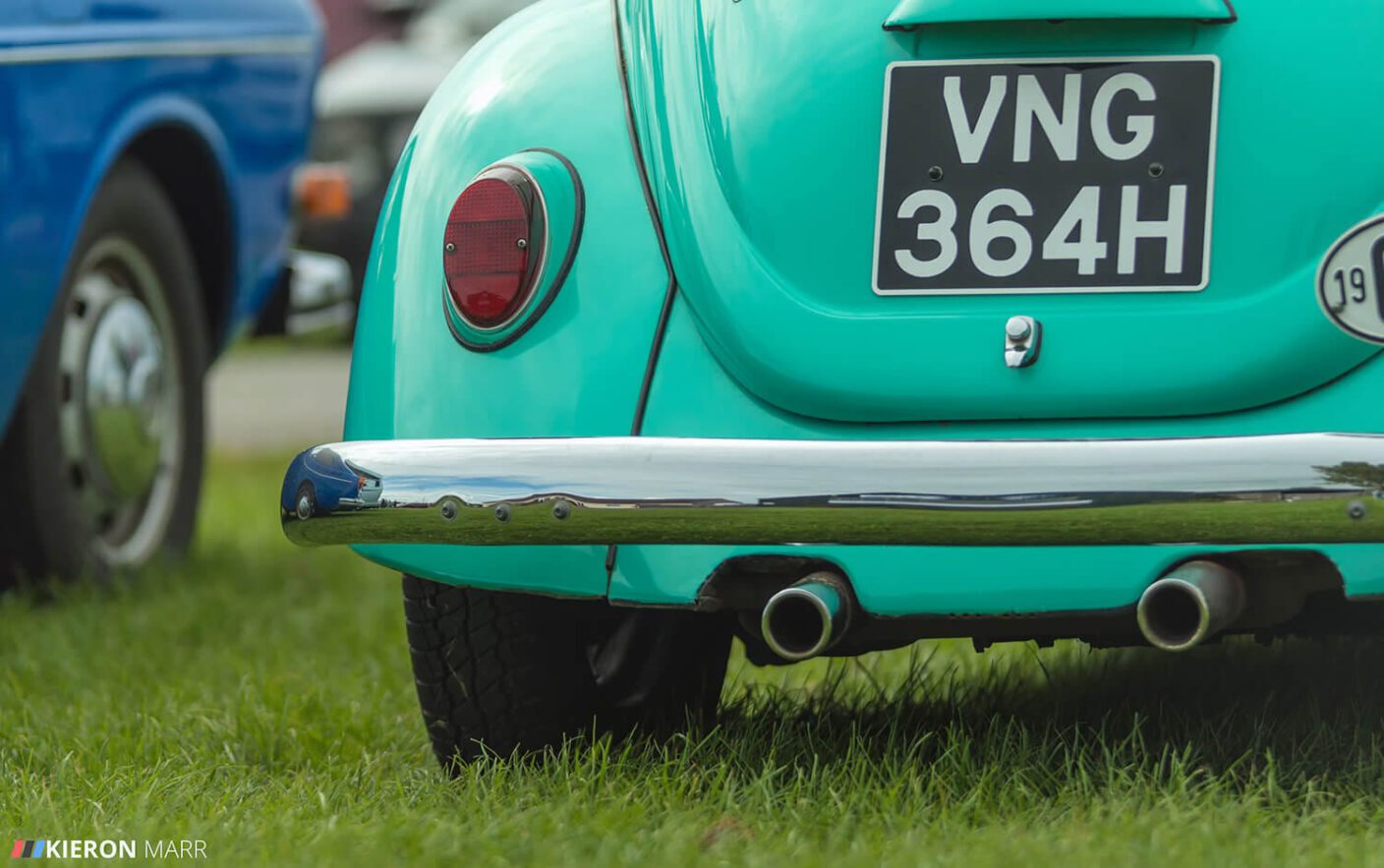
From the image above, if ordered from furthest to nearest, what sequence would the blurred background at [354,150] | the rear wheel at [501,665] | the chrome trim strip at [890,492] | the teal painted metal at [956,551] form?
the blurred background at [354,150]
the rear wheel at [501,665]
the teal painted metal at [956,551]
the chrome trim strip at [890,492]

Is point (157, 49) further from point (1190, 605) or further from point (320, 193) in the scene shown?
point (1190, 605)

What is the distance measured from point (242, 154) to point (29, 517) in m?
1.15

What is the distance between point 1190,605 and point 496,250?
980 millimetres

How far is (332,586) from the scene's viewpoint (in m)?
5.11

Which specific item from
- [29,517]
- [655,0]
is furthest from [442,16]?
[655,0]

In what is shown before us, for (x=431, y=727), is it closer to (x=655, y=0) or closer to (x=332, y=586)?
(x=655, y=0)

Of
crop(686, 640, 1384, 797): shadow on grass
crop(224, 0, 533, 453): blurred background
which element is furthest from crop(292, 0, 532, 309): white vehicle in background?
crop(686, 640, 1384, 797): shadow on grass

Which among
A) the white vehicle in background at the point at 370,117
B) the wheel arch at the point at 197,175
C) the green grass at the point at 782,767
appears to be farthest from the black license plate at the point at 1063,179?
the white vehicle in background at the point at 370,117

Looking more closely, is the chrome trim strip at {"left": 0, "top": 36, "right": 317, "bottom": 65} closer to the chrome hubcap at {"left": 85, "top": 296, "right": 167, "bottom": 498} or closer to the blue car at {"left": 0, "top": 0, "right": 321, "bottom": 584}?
the blue car at {"left": 0, "top": 0, "right": 321, "bottom": 584}

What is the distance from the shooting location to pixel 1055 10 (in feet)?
8.18

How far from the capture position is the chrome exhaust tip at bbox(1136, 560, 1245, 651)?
7.77 feet

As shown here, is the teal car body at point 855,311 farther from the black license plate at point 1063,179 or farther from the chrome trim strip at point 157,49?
the chrome trim strip at point 157,49

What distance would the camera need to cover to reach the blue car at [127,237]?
4.23 m

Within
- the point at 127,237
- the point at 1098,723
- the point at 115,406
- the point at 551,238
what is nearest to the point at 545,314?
the point at 551,238
